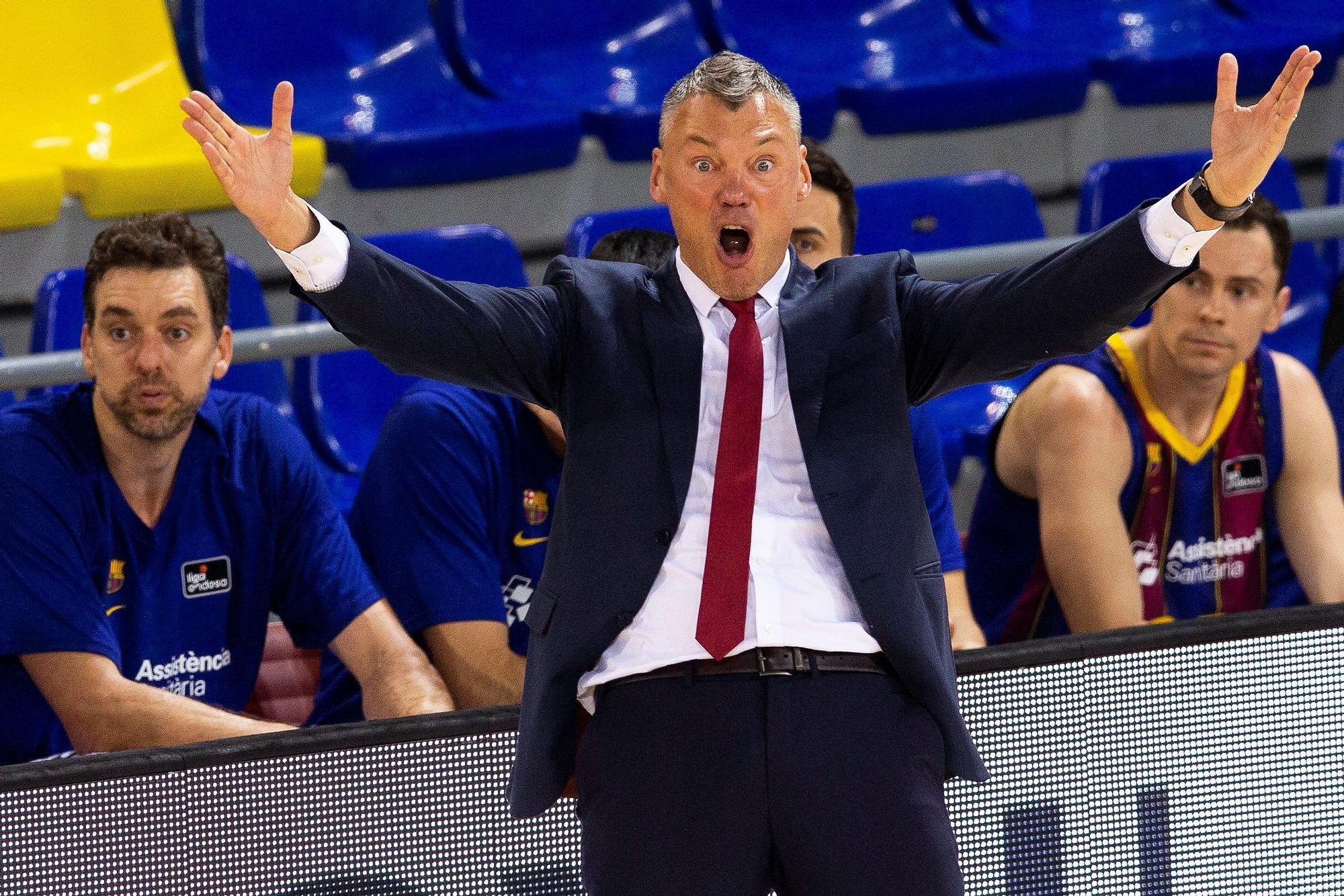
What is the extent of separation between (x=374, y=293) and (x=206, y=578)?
5.01 ft

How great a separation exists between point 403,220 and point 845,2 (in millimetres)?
1878

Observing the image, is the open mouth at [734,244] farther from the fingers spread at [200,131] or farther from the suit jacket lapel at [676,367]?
the fingers spread at [200,131]

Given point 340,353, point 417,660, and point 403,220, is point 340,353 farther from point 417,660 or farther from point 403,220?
point 417,660

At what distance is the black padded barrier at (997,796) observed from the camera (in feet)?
7.73

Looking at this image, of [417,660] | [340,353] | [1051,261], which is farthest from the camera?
[340,353]

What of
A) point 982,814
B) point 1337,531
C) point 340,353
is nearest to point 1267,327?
point 1337,531

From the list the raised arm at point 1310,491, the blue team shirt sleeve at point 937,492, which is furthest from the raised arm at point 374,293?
the raised arm at point 1310,491

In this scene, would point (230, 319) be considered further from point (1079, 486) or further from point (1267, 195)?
point (1267, 195)

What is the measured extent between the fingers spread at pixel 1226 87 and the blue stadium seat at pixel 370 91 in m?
3.15

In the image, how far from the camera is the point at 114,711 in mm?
2973

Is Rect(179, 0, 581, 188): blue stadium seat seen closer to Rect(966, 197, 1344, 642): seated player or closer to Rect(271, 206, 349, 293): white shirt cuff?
Rect(966, 197, 1344, 642): seated player

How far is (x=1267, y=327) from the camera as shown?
3805mm

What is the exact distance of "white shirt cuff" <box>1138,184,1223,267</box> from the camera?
1.96m

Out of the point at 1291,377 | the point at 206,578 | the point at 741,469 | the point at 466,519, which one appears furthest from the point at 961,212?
the point at 741,469
